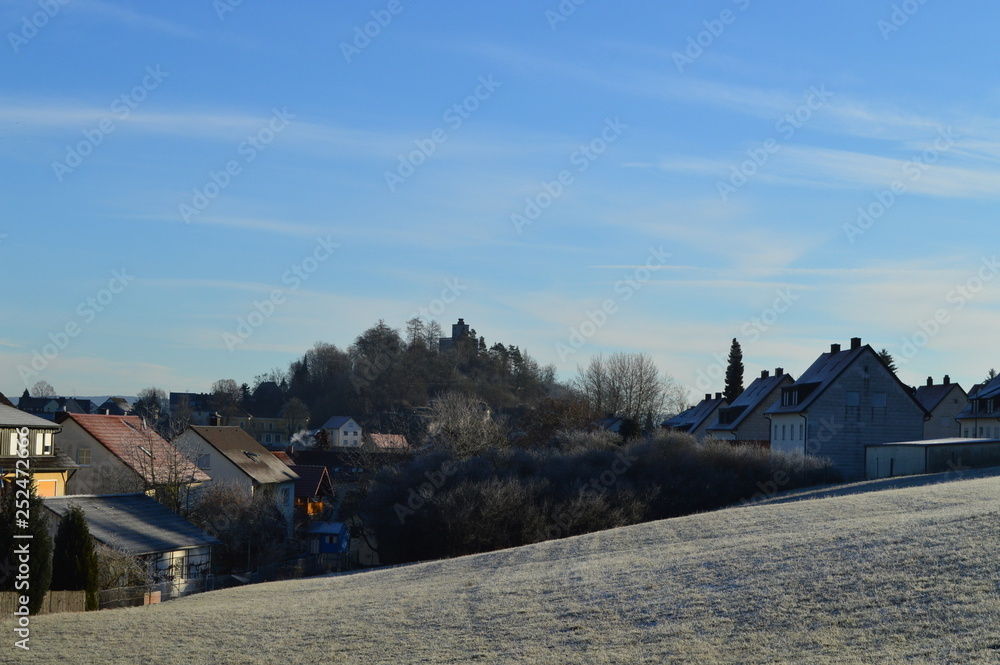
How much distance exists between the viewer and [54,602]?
25.5 metres

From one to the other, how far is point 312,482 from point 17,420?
31892 millimetres

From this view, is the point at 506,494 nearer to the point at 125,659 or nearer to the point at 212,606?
the point at 212,606

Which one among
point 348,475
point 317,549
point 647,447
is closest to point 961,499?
point 647,447

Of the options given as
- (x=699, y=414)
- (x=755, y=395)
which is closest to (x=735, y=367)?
(x=699, y=414)

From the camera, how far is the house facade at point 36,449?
Answer: 37.8 meters

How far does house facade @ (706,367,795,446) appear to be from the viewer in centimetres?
7262

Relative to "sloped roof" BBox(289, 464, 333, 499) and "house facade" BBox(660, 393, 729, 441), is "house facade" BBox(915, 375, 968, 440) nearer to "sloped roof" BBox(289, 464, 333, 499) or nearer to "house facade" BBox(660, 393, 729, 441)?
"house facade" BBox(660, 393, 729, 441)

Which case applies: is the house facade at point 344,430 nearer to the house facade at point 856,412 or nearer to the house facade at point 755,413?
the house facade at point 755,413

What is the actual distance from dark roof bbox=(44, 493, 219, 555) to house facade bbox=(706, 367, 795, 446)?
45302 millimetres

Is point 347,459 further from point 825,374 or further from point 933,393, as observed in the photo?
point 933,393

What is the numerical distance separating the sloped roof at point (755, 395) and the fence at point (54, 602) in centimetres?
5599

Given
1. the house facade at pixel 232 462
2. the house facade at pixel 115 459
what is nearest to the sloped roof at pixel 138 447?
the house facade at pixel 115 459

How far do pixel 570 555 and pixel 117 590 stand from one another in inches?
551

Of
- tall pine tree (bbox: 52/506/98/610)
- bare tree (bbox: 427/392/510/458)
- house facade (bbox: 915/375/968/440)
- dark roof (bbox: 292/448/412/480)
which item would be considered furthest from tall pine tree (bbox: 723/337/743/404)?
tall pine tree (bbox: 52/506/98/610)
